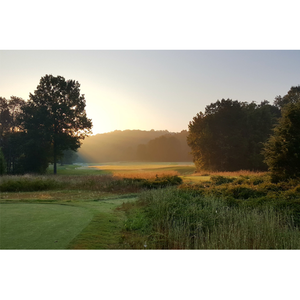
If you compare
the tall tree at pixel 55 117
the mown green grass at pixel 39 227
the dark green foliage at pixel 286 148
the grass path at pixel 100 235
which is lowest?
the grass path at pixel 100 235

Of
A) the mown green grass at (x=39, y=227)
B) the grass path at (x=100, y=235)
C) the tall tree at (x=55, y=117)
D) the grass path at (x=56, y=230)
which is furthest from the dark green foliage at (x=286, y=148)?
the tall tree at (x=55, y=117)

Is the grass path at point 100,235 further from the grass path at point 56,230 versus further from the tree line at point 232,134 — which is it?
the tree line at point 232,134

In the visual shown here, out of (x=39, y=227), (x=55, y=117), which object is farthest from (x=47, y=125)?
(x=39, y=227)

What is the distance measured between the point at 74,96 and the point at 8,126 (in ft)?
41.5

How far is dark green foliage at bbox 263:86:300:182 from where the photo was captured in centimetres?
1327

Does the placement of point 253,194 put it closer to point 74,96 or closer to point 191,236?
point 191,236

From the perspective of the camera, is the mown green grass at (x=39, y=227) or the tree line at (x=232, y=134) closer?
the mown green grass at (x=39, y=227)

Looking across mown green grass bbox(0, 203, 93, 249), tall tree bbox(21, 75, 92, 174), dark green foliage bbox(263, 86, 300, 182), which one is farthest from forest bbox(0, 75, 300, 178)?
mown green grass bbox(0, 203, 93, 249)

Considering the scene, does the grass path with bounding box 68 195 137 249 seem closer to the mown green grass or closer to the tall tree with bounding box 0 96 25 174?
the mown green grass

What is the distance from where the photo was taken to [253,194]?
11.4 metres

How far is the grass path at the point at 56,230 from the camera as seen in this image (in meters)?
4.89

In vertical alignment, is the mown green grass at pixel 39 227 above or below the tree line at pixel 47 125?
below

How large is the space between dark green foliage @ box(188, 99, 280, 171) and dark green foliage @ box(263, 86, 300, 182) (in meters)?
17.1

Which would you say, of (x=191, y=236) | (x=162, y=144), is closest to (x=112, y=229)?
(x=191, y=236)
